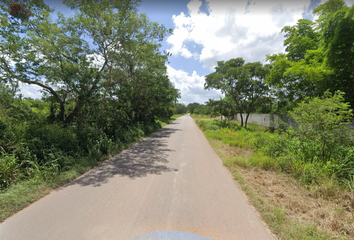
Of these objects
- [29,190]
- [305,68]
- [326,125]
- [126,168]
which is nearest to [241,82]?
[305,68]

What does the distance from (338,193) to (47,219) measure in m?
5.94

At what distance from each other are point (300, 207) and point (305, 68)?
9070 millimetres

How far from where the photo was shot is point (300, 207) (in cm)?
318

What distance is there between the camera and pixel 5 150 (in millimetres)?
4410

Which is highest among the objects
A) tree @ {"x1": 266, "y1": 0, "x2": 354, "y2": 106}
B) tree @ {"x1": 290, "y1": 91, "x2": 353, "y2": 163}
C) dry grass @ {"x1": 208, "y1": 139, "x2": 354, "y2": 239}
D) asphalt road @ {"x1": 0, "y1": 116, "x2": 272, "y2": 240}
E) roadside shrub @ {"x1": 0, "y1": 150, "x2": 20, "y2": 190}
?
tree @ {"x1": 266, "y1": 0, "x2": 354, "y2": 106}

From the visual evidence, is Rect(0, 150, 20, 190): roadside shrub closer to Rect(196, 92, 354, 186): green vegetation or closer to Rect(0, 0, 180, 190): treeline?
Rect(0, 0, 180, 190): treeline

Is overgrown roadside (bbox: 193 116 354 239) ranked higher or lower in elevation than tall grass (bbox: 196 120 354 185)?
lower

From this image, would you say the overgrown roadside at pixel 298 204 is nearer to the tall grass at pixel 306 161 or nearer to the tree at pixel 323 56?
the tall grass at pixel 306 161

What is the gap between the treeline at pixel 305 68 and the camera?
6.93m

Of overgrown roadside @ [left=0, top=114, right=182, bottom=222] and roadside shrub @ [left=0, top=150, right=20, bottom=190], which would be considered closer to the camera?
overgrown roadside @ [left=0, top=114, right=182, bottom=222]

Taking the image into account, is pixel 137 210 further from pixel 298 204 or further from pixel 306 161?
pixel 306 161

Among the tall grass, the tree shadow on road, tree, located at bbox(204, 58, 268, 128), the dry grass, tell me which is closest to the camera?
the dry grass

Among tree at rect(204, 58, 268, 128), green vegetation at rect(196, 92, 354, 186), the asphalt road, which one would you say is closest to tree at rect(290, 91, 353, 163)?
green vegetation at rect(196, 92, 354, 186)

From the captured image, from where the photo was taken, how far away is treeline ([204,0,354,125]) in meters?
6.93
